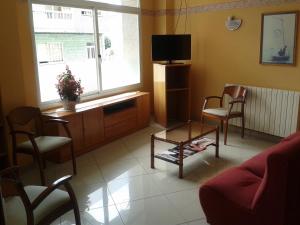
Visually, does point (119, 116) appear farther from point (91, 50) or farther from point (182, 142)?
point (182, 142)

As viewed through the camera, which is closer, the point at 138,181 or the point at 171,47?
the point at 138,181

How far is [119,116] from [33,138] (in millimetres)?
1794

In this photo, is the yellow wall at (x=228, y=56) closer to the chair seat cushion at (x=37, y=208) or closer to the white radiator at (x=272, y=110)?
the white radiator at (x=272, y=110)

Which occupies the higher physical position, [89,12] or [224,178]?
[89,12]

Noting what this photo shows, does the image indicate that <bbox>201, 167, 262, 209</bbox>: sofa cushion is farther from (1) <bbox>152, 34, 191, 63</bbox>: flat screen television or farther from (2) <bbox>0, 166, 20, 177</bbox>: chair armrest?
(1) <bbox>152, 34, 191, 63</bbox>: flat screen television

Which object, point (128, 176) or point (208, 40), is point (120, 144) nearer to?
point (128, 176)

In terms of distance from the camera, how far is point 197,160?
3818 mm

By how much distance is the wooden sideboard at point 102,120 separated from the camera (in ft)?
12.6

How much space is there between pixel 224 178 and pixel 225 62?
3.00 m

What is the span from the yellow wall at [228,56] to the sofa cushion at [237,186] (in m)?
2.32

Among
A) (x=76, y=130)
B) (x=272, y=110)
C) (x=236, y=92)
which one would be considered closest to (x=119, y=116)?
(x=76, y=130)

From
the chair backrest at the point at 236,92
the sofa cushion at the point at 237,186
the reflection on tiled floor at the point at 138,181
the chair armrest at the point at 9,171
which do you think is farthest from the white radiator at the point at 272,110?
the chair armrest at the point at 9,171

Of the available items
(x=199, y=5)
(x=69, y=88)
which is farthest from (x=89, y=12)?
(x=199, y=5)

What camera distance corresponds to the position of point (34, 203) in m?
1.86
